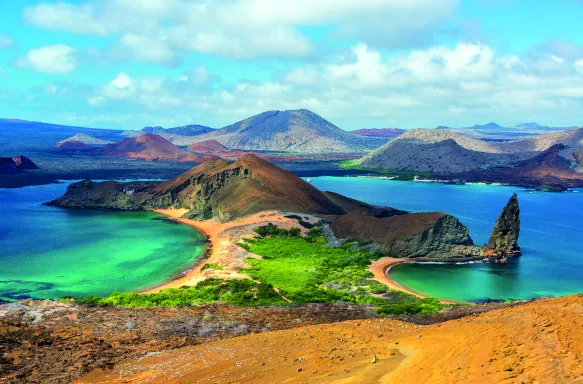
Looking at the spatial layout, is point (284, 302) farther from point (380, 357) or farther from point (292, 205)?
point (292, 205)

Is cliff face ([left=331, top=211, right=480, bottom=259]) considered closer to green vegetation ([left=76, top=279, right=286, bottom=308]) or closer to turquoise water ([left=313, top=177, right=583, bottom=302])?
turquoise water ([left=313, top=177, right=583, bottom=302])

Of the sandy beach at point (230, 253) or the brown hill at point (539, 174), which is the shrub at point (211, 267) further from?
the brown hill at point (539, 174)

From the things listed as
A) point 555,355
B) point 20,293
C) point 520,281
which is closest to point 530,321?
point 555,355

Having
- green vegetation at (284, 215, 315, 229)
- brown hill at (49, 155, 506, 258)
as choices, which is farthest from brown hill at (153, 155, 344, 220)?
green vegetation at (284, 215, 315, 229)

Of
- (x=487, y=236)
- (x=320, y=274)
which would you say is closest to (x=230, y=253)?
(x=320, y=274)

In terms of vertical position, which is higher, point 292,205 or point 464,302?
point 292,205

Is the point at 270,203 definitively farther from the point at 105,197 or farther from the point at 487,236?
the point at 105,197
